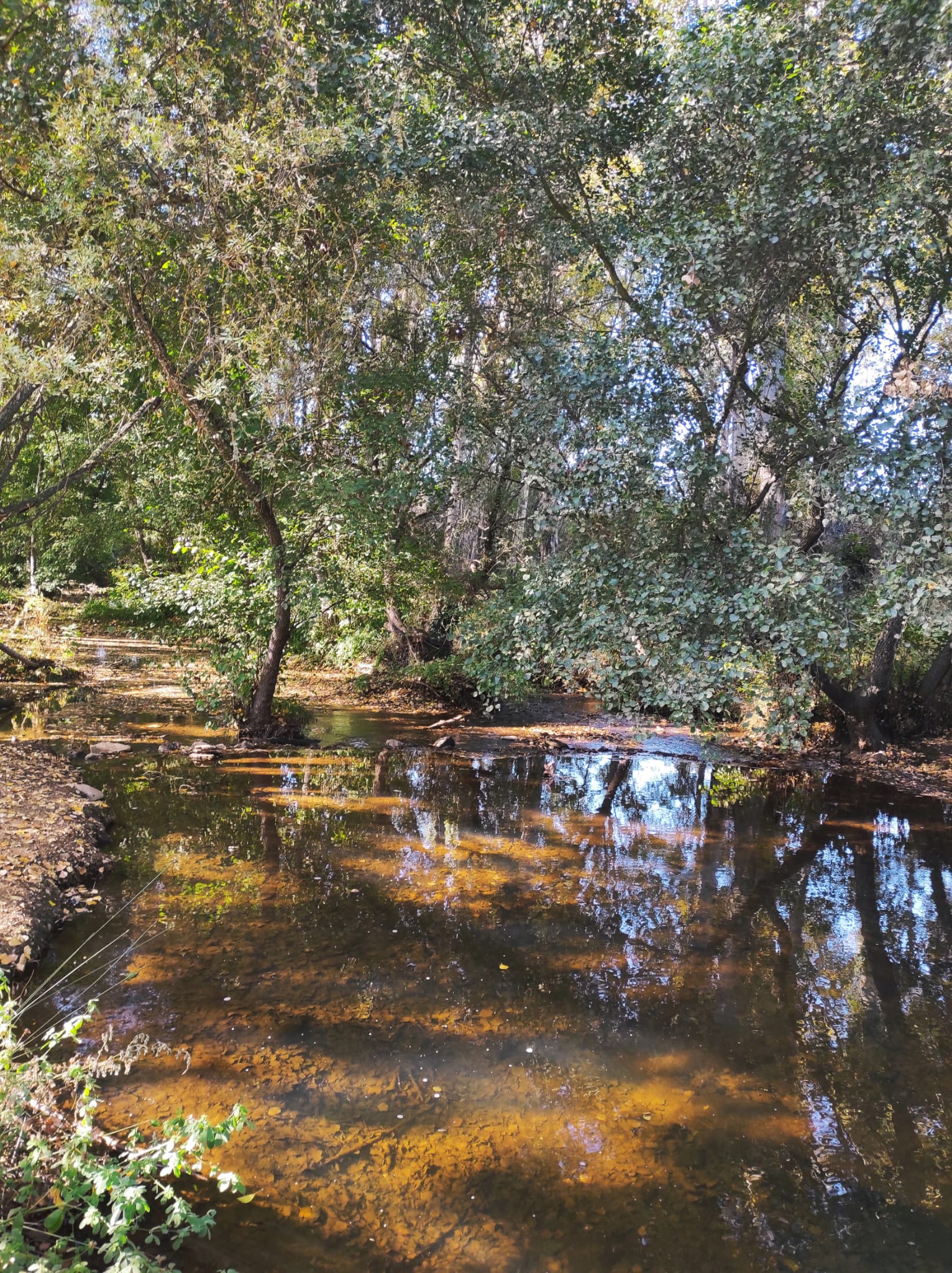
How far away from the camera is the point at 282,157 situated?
Result: 7523mm

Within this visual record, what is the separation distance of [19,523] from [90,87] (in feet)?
26.3

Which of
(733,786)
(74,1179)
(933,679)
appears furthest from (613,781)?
(74,1179)

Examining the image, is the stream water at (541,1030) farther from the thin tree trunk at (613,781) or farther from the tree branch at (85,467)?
the tree branch at (85,467)

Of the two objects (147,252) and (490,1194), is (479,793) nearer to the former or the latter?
(490,1194)

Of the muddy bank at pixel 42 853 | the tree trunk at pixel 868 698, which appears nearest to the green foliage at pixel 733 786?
the tree trunk at pixel 868 698

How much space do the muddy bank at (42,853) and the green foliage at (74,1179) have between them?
4.36 ft

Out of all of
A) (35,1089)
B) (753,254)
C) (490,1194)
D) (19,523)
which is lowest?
(490,1194)

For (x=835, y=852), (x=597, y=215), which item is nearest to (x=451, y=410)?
(x=597, y=215)

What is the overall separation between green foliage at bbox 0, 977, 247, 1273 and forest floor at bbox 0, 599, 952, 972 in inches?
76.5

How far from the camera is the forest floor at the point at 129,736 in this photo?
5.84 m

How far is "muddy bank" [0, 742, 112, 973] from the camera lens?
16.2 ft

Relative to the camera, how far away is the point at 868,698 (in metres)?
12.2

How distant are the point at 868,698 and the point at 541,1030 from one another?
32.0 ft

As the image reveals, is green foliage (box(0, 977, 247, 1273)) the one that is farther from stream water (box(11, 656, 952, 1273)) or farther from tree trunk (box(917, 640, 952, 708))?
tree trunk (box(917, 640, 952, 708))
